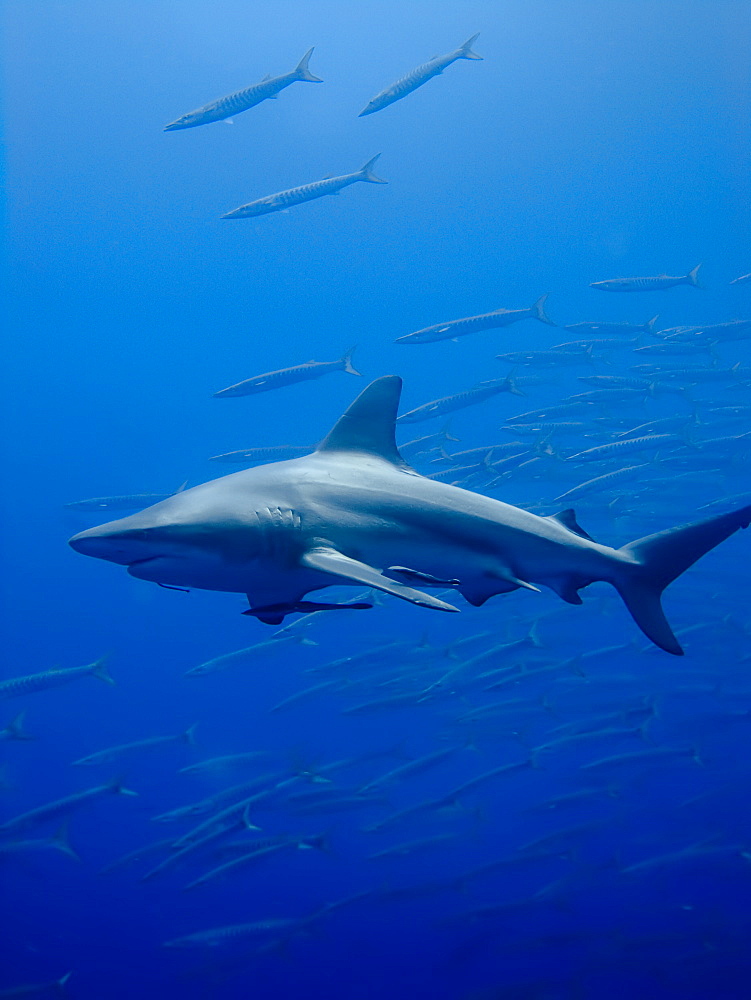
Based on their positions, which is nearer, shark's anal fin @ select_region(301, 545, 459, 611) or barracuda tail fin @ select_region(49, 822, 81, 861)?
shark's anal fin @ select_region(301, 545, 459, 611)

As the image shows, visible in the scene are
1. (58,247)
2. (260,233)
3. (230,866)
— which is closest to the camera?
(230,866)

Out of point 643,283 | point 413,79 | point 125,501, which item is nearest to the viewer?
point 413,79

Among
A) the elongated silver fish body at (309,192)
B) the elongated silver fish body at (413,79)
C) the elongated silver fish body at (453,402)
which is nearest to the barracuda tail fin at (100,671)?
the elongated silver fish body at (453,402)

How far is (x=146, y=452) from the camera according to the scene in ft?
135

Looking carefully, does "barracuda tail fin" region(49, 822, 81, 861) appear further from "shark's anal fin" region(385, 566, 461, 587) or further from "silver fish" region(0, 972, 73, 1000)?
"shark's anal fin" region(385, 566, 461, 587)

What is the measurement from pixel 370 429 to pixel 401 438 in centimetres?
1873

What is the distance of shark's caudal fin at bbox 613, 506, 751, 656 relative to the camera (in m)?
2.46

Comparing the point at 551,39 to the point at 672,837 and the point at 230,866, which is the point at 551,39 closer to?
the point at 672,837

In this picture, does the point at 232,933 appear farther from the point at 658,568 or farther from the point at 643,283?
the point at 643,283

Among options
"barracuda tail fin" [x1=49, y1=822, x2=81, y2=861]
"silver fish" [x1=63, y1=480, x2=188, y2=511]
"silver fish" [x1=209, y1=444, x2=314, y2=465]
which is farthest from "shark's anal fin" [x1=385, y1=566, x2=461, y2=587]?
"barracuda tail fin" [x1=49, y1=822, x2=81, y2=861]

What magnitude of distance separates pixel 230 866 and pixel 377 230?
1474 inches

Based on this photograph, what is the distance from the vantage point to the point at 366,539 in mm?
2086

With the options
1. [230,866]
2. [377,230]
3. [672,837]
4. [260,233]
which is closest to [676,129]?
[377,230]

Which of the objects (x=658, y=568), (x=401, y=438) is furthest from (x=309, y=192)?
(x=401, y=438)
